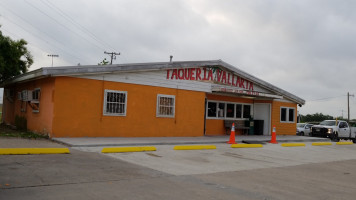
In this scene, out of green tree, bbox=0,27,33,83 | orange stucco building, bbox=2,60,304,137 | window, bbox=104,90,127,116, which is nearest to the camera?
orange stucco building, bbox=2,60,304,137

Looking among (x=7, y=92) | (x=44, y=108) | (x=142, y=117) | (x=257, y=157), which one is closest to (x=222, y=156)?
(x=257, y=157)

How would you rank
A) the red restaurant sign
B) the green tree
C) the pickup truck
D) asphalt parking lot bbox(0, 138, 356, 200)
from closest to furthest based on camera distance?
asphalt parking lot bbox(0, 138, 356, 200)
the red restaurant sign
the green tree
the pickup truck

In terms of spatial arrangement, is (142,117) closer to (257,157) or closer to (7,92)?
(257,157)

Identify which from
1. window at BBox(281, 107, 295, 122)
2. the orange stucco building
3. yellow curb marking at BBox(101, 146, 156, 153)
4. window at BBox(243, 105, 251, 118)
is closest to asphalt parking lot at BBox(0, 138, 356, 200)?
yellow curb marking at BBox(101, 146, 156, 153)

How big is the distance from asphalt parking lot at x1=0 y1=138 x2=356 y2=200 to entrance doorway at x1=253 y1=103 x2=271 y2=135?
11307 millimetres

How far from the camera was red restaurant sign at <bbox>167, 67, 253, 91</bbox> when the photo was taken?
17.7m

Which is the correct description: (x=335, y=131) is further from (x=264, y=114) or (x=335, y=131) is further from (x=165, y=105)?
(x=165, y=105)

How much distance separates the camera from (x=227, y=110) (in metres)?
21.5

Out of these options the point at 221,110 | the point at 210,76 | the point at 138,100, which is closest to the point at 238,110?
the point at 221,110

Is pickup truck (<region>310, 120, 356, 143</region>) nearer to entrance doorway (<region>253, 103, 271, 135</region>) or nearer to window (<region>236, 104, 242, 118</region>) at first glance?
entrance doorway (<region>253, 103, 271, 135</region>)

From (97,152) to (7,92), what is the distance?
1392cm

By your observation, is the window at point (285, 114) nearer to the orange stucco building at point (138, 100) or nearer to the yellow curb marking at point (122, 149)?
the orange stucco building at point (138, 100)

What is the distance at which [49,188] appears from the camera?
589cm

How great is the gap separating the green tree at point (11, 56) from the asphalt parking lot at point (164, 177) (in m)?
12.4
